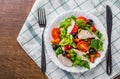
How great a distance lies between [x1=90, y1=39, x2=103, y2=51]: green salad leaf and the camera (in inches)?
44.0

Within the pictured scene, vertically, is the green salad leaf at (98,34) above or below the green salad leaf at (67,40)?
below

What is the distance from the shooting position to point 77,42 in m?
1.13

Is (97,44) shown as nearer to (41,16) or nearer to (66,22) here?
(66,22)

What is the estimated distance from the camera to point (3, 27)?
1205 mm

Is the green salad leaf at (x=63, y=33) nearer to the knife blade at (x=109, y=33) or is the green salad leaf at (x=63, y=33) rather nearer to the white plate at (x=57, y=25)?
the white plate at (x=57, y=25)

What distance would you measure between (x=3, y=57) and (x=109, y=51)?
1.35ft

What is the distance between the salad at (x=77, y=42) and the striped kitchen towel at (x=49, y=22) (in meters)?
0.05

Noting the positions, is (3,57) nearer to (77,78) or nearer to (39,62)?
(39,62)

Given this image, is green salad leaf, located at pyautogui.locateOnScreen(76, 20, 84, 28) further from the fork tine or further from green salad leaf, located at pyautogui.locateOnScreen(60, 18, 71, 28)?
the fork tine

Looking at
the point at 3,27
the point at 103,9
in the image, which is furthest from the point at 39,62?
the point at 103,9

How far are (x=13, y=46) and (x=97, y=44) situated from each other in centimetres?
33

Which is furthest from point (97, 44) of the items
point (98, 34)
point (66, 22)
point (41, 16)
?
point (41, 16)

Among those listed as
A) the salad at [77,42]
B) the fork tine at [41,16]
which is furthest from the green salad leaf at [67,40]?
the fork tine at [41,16]

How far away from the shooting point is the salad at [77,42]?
3.68 ft
